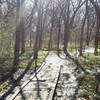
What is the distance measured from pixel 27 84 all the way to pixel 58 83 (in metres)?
1.47

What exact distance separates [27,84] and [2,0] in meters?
28.9

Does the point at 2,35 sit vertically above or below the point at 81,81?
above

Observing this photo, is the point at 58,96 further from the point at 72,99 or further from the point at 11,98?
the point at 11,98

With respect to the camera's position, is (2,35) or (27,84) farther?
(2,35)

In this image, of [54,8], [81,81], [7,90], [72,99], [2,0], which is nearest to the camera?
[72,99]

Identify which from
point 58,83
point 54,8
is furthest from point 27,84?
point 54,8

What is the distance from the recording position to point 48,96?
10.5m

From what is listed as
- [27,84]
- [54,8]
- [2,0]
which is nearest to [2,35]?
[27,84]

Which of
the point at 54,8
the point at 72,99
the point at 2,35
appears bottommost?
Answer: the point at 72,99

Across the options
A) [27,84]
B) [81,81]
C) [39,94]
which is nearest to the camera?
[39,94]

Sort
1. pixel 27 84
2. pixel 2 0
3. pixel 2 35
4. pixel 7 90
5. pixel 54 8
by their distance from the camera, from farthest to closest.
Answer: pixel 54 8
pixel 2 0
pixel 2 35
pixel 27 84
pixel 7 90

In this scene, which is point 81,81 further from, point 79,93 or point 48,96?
point 48,96

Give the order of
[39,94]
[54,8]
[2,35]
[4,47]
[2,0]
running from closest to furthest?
[39,94] → [2,35] → [4,47] → [2,0] → [54,8]

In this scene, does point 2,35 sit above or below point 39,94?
above
